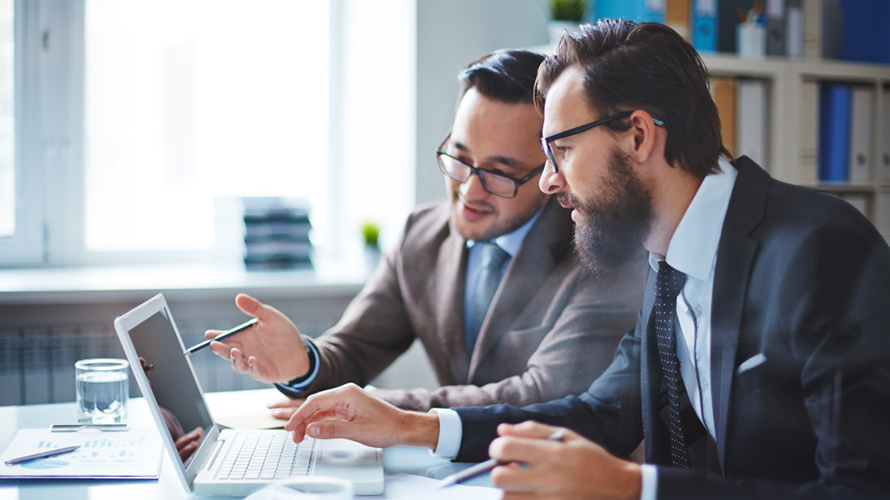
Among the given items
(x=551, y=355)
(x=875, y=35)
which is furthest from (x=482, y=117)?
(x=875, y=35)

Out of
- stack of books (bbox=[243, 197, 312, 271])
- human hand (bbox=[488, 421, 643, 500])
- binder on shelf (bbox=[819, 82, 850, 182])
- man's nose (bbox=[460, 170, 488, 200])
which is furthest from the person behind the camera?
stack of books (bbox=[243, 197, 312, 271])

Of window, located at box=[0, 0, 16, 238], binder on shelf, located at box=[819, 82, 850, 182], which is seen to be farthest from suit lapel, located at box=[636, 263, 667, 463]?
window, located at box=[0, 0, 16, 238]

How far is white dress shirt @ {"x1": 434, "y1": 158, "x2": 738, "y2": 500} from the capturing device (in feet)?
3.39

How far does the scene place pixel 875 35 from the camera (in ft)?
6.43

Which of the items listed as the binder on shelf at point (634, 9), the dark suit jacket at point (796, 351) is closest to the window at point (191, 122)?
the binder on shelf at point (634, 9)

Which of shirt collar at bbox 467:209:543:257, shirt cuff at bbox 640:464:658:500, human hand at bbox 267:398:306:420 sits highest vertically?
shirt collar at bbox 467:209:543:257

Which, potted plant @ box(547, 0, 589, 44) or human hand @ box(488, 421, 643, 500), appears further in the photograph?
potted plant @ box(547, 0, 589, 44)

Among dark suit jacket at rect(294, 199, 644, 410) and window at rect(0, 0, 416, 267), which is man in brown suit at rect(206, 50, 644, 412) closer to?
dark suit jacket at rect(294, 199, 644, 410)

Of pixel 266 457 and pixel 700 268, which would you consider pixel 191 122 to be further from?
pixel 700 268

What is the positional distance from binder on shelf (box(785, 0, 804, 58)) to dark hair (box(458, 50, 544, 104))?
1119mm

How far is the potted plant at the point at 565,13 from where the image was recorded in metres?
2.43

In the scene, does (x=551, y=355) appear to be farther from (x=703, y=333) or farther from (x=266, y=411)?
(x=266, y=411)

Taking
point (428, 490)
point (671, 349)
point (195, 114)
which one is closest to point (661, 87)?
point (671, 349)

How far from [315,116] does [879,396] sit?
244 centimetres
